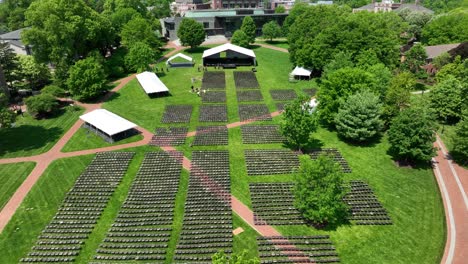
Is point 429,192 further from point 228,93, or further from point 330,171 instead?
point 228,93

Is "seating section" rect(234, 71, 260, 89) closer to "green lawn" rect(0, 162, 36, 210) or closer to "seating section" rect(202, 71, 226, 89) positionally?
"seating section" rect(202, 71, 226, 89)

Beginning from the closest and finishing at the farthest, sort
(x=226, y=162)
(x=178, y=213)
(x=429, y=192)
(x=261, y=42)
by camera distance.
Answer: (x=178, y=213) < (x=429, y=192) < (x=226, y=162) < (x=261, y=42)

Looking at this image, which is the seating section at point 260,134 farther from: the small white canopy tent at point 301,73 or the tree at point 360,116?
the small white canopy tent at point 301,73

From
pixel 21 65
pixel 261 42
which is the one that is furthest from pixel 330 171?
pixel 261 42

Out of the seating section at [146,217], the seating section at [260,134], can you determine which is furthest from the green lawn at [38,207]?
the seating section at [260,134]

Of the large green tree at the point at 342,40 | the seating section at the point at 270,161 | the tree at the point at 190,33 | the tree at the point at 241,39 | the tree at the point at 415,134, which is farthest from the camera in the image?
Result: the tree at the point at 241,39
